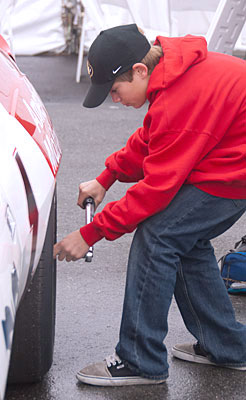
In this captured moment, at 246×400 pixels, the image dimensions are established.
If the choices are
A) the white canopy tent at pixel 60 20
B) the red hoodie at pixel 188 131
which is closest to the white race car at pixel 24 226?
the red hoodie at pixel 188 131

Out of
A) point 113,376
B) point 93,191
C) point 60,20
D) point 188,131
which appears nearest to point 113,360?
point 113,376

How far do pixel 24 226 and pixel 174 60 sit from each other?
29.2 inches

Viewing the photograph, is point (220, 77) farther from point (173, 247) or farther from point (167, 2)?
point (167, 2)

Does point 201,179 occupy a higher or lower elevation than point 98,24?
higher

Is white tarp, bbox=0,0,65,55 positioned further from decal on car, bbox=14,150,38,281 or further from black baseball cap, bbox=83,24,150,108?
A: decal on car, bbox=14,150,38,281

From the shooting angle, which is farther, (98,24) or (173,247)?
(98,24)

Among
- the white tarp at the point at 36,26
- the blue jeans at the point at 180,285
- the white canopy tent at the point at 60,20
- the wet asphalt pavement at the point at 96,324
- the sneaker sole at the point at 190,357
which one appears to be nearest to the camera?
the blue jeans at the point at 180,285

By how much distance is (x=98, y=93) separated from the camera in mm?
2053

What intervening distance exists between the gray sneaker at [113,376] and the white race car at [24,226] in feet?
0.51

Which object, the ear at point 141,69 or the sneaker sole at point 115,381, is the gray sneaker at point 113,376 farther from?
the ear at point 141,69

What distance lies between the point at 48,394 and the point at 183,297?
0.54 metres

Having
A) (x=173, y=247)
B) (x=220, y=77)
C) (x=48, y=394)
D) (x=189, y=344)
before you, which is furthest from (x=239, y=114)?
(x=48, y=394)

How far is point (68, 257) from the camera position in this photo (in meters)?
2.17

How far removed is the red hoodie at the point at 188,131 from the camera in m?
1.95
